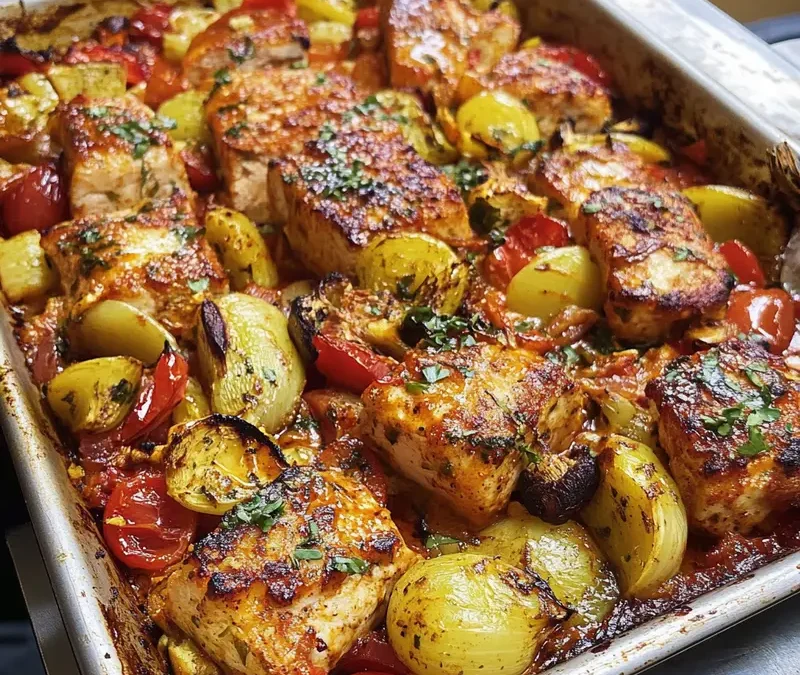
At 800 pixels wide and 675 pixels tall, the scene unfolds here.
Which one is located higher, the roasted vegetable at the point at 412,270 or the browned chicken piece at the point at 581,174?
the browned chicken piece at the point at 581,174

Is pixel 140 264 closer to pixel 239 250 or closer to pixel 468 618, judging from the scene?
pixel 239 250

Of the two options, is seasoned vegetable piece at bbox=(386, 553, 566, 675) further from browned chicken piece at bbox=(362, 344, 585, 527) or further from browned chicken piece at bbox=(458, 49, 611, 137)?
browned chicken piece at bbox=(458, 49, 611, 137)

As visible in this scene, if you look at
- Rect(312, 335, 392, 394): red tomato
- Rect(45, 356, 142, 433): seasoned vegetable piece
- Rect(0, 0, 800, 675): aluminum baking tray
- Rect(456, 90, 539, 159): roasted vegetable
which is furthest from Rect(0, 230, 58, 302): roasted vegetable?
Rect(456, 90, 539, 159): roasted vegetable

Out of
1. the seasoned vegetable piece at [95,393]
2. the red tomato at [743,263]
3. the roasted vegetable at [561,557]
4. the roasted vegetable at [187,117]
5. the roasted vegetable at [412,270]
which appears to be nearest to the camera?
the roasted vegetable at [561,557]

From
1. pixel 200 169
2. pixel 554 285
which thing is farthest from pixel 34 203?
pixel 554 285

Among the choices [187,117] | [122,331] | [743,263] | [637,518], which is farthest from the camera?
[187,117]

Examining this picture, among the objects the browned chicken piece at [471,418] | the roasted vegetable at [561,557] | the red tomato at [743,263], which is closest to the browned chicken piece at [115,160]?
the browned chicken piece at [471,418]

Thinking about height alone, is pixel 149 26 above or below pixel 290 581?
above

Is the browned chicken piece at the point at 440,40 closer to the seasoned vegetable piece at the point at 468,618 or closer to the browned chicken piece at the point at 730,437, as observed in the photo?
the browned chicken piece at the point at 730,437

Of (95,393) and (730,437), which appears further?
(95,393)
